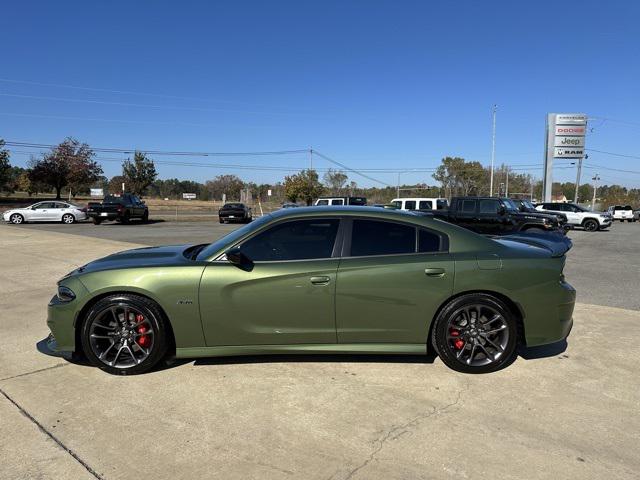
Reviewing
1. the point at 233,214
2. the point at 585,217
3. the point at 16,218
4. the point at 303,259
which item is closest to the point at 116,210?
the point at 16,218

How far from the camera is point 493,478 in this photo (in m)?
2.56

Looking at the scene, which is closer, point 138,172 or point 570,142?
point 570,142

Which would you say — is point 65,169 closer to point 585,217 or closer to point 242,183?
point 585,217

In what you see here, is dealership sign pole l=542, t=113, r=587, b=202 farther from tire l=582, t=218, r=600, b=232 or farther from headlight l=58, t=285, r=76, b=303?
headlight l=58, t=285, r=76, b=303

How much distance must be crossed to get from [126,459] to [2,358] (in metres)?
2.46

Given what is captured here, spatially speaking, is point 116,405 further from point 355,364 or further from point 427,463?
point 427,463

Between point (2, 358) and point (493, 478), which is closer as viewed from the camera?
point (493, 478)

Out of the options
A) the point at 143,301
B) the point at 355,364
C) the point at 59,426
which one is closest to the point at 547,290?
the point at 355,364

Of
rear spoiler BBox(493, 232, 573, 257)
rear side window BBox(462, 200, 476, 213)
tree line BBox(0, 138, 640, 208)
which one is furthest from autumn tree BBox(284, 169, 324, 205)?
rear spoiler BBox(493, 232, 573, 257)

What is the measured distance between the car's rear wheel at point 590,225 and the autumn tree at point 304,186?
111 feet

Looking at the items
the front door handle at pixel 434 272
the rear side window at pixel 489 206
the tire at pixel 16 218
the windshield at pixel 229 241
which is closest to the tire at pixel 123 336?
the windshield at pixel 229 241

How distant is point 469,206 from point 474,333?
12.9 m

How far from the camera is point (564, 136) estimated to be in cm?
4088

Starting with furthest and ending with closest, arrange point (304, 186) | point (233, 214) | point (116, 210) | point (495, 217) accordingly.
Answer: point (304, 186) < point (233, 214) < point (116, 210) < point (495, 217)
